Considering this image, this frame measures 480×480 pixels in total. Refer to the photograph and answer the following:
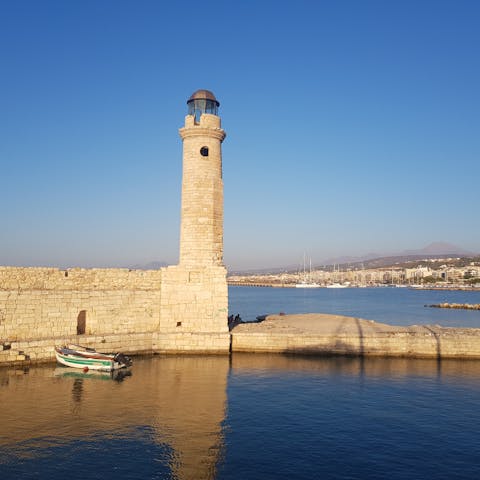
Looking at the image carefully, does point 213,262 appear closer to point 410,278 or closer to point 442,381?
point 442,381

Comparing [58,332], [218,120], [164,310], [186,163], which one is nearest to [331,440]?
[164,310]

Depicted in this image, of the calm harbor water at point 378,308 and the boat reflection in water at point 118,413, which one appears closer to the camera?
the boat reflection in water at point 118,413

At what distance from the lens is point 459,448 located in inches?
378

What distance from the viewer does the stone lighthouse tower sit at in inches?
723

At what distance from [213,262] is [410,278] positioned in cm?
15449

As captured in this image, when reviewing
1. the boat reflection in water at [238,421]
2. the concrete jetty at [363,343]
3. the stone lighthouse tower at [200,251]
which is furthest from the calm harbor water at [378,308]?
the boat reflection in water at [238,421]

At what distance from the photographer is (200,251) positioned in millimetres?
18953

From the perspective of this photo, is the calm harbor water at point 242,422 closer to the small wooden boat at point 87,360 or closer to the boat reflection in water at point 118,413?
the boat reflection in water at point 118,413

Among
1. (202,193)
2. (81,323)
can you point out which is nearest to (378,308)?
(202,193)

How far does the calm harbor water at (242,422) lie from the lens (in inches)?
335

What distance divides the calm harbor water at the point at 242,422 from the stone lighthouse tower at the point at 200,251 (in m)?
2.14

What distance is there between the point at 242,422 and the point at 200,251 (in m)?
9.20

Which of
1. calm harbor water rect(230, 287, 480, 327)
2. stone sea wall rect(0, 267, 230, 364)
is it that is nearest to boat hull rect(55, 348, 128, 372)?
stone sea wall rect(0, 267, 230, 364)

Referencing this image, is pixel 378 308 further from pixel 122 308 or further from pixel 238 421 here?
pixel 238 421
